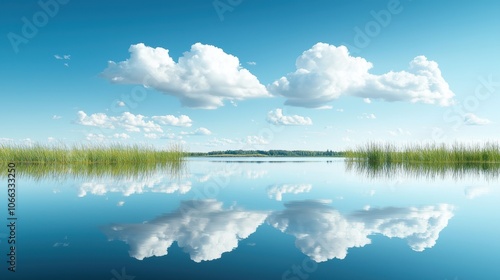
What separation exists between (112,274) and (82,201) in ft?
14.2

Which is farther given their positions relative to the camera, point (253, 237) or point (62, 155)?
point (62, 155)

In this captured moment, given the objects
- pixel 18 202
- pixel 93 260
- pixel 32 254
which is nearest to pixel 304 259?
pixel 93 260

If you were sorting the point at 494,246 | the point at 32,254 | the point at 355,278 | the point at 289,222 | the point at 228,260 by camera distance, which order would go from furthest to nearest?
the point at 289,222 → the point at 494,246 → the point at 32,254 → the point at 228,260 → the point at 355,278

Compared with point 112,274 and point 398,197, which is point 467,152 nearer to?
point 398,197

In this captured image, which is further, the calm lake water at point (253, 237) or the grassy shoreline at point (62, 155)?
the grassy shoreline at point (62, 155)

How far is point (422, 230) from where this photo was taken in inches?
189

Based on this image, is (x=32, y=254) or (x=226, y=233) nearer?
(x=32, y=254)

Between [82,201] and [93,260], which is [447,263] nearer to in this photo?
[93,260]

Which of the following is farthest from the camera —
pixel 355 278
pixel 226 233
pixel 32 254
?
pixel 226 233

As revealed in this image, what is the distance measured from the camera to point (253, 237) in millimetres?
4375

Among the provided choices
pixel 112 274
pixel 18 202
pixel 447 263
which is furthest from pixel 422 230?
pixel 18 202

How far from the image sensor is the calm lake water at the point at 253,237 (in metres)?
3.34

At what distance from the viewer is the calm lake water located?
3.34 metres

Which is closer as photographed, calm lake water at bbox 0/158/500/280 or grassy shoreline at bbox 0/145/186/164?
calm lake water at bbox 0/158/500/280
